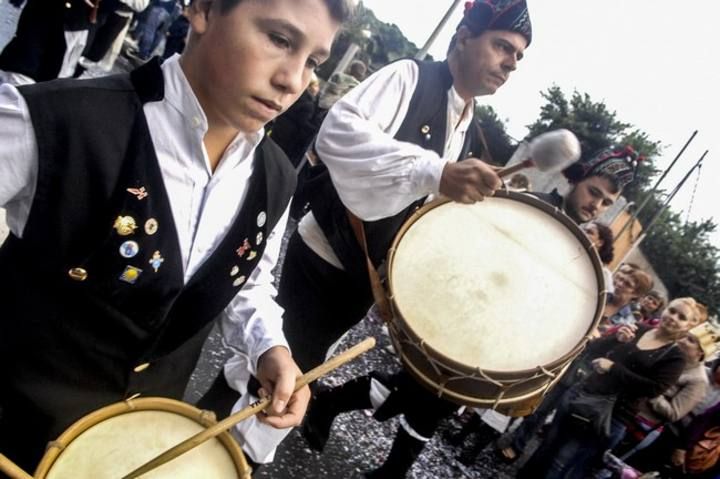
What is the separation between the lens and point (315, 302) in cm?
228

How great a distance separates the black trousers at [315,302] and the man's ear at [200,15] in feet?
4.10

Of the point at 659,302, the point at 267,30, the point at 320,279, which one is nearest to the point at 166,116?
the point at 267,30

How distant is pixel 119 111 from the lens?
1056 millimetres

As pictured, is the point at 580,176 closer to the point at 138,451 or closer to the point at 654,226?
the point at 138,451

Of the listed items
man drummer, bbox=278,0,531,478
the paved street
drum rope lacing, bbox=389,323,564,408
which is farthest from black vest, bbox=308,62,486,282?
the paved street

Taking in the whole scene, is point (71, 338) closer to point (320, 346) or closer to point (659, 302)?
point (320, 346)

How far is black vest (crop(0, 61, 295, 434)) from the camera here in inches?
39.2

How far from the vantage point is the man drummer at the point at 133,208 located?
100cm

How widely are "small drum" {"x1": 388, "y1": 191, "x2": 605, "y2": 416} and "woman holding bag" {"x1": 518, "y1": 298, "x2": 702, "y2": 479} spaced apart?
1651 mm

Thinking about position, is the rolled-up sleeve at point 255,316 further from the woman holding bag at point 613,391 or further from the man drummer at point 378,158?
the woman holding bag at point 613,391

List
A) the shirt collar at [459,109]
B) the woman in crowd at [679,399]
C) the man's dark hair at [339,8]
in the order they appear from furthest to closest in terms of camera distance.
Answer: the woman in crowd at [679,399] → the shirt collar at [459,109] → the man's dark hair at [339,8]

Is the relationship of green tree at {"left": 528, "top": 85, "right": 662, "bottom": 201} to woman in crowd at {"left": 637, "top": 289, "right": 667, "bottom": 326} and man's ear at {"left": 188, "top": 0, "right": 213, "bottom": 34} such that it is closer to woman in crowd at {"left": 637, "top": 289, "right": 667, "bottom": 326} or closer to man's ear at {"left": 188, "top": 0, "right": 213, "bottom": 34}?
woman in crowd at {"left": 637, "top": 289, "right": 667, "bottom": 326}

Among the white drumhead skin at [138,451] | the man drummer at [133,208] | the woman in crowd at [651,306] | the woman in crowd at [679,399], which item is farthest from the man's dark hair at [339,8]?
the woman in crowd at [651,306]

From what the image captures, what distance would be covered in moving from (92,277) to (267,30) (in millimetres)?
587
